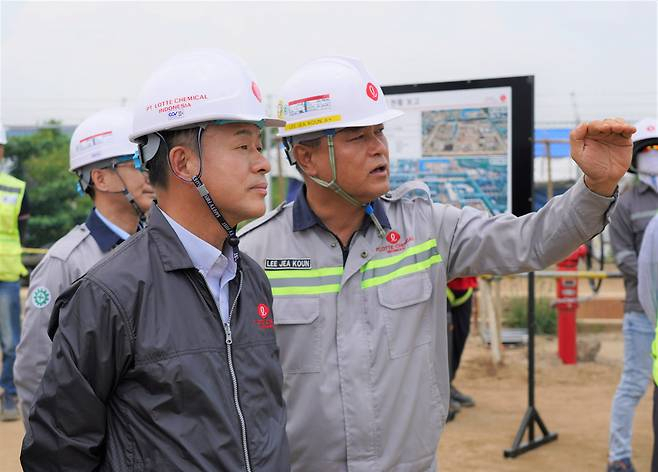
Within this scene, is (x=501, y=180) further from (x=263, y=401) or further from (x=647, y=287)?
(x=263, y=401)

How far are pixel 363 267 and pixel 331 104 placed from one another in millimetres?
643

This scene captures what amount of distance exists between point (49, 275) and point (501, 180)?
11.1 feet

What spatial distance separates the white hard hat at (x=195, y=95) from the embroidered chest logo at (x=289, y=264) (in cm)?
73

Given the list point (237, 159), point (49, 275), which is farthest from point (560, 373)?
point (237, 159)

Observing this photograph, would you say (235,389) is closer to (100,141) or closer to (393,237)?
(393,237)


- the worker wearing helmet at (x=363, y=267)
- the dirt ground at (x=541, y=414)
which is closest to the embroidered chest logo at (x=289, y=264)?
the worker wearing helmet at (x=363, y=267)

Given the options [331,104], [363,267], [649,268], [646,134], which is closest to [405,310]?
[363,267]

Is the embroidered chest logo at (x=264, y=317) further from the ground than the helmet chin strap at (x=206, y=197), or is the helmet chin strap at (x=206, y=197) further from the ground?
the helmet chin strap at (x=206, y=197)

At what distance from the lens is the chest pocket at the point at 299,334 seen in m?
2.83

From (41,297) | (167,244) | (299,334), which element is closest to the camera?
(167,244)

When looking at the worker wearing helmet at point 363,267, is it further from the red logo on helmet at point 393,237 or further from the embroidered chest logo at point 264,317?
the embroidered chest logo at point 264,317

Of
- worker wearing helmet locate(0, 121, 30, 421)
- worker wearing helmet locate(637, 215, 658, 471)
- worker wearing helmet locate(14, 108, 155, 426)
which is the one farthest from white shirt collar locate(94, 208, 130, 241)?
worker wearing helmet locate(0, 121, 30, 421)

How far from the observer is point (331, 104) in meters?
3.01

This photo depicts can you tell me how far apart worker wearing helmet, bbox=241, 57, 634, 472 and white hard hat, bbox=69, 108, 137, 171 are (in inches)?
42.0
